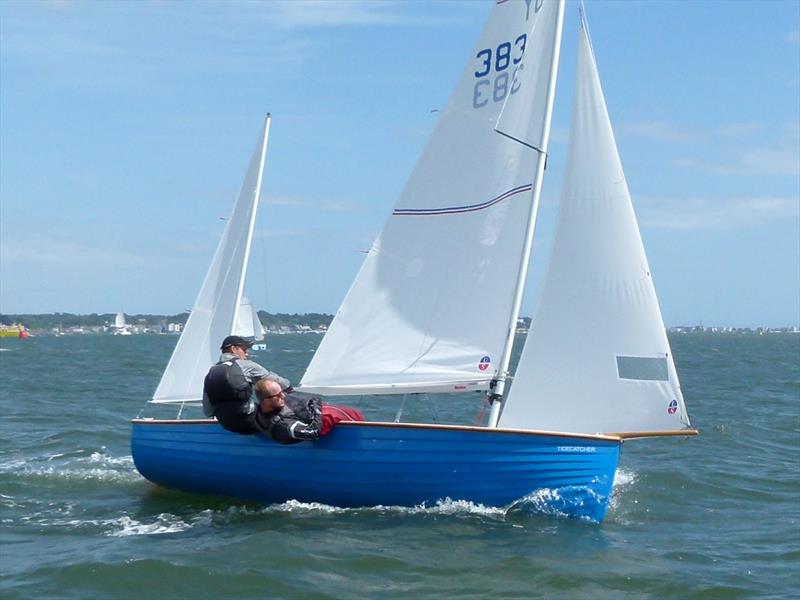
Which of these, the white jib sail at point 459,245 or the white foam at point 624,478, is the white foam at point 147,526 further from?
the white foam at point 624,478

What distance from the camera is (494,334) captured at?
30.4 ft

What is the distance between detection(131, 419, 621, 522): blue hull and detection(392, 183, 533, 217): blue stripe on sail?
2047 mm

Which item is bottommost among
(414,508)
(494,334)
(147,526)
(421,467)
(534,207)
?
(147,526)

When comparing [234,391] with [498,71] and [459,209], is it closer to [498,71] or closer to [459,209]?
[459,209]

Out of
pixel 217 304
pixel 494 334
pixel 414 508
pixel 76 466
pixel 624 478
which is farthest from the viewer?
pixel 76 466

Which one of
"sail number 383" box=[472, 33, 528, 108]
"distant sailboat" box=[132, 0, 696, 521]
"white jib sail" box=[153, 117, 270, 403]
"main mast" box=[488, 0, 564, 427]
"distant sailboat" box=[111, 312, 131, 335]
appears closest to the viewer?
"distant sailboat" box=[132, 0, 696, 521]

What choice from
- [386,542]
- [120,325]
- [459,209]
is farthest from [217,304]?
[120,325]

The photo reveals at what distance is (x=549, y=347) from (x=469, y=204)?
4.97 ft

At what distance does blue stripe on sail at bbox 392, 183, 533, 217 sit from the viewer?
366 inches

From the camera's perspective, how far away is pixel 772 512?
34.6ft

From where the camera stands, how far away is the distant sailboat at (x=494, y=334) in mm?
8617

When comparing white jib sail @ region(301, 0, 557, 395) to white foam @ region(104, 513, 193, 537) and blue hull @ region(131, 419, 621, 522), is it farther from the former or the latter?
white foam @ region(104, 513, 193, 537)

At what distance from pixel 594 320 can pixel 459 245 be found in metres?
1.43

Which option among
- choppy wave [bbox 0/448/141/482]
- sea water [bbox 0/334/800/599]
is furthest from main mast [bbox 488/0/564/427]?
choppy wave [bbox 0/448/141/482]
